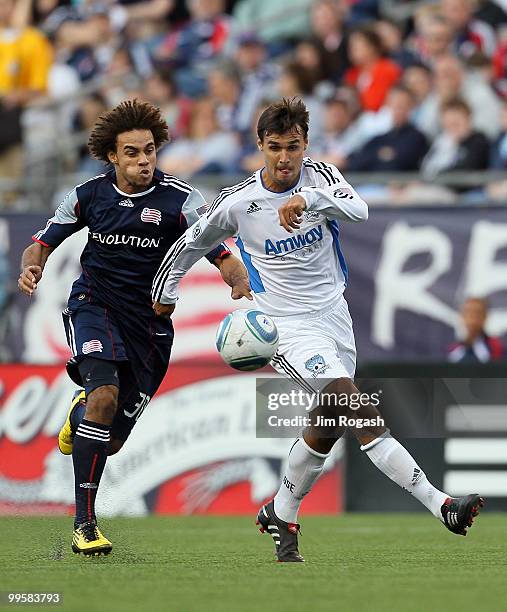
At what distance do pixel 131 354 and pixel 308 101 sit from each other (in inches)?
331

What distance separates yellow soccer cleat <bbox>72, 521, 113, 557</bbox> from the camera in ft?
26.3

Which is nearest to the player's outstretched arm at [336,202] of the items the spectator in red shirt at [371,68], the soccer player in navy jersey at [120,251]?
the soccer player in navy jersey at [120,251]

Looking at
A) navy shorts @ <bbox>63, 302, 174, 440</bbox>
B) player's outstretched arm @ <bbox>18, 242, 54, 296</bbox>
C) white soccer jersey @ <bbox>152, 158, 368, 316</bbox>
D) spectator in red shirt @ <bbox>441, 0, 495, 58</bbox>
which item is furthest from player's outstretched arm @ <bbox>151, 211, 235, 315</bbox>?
spectator in red shirt @ <bbox>441, 0, 495, 58</bbox>

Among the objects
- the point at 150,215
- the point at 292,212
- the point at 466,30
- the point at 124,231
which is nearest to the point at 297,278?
the point at 292,212

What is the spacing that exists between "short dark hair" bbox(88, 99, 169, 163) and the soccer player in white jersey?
0.69 metres

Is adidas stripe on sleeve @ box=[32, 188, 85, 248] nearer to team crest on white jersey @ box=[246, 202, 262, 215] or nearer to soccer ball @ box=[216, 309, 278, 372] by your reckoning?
team crest on white jersey @ box=[246, 202, 262, 215]

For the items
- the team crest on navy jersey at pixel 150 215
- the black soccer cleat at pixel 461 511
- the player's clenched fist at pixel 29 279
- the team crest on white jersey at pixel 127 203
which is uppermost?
the team crest on white jersey at pixel 127 203

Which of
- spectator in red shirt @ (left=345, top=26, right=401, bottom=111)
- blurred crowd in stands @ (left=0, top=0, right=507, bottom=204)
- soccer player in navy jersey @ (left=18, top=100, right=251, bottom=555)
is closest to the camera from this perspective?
soccer player in navy jersey @ (left=18, top=100, right=251, bottom=555)

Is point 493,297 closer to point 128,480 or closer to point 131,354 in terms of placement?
point 128,480

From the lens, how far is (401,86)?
15578mm

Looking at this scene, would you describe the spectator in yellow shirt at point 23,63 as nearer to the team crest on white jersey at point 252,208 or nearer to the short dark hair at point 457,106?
the short dark hair at point 457,106

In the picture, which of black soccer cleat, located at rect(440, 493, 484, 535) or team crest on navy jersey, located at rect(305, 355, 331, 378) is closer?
black soccer cleat, located at rect(440, 493, 484, 535)

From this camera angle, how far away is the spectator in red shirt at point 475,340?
13.7m

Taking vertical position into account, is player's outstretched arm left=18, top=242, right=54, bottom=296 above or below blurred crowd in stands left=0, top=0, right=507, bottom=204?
below
